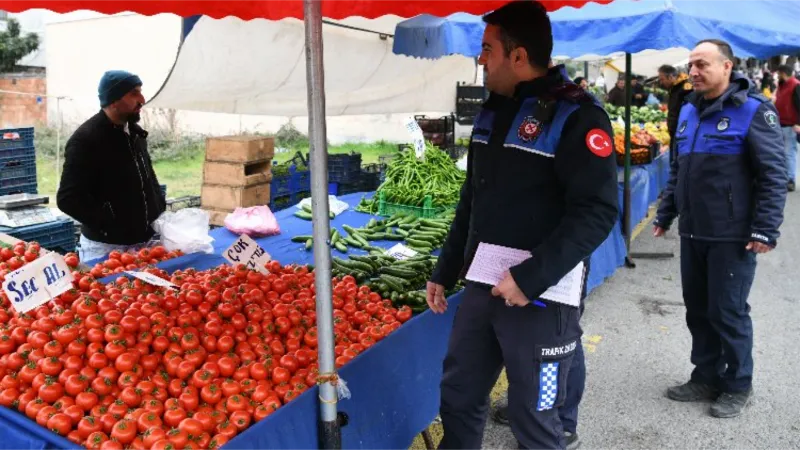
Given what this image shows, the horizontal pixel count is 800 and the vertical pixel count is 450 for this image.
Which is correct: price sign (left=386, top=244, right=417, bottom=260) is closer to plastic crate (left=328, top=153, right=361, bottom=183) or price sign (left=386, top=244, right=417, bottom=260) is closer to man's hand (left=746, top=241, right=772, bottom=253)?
man's hand (left=746, top=241, right=772, bottom=253)

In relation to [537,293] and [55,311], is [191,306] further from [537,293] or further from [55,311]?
[537,293]

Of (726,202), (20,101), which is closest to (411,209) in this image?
(726,202)

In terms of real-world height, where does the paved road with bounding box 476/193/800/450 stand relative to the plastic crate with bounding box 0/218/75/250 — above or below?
below

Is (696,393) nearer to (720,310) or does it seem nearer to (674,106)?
(720,310)

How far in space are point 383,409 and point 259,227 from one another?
8.38 ft

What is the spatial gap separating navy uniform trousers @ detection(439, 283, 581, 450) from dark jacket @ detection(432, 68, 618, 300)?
0.22 metres

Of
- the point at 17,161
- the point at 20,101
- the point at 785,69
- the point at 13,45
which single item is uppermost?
the point at 13,45

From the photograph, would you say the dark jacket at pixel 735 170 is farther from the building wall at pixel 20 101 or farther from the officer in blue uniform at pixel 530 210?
the building wall at pixel 20 101

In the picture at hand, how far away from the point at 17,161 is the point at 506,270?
5.83 metres

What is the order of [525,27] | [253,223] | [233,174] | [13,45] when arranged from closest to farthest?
1. [525,27]
2. [253,223]
3. [233,174]
4. [13,45]

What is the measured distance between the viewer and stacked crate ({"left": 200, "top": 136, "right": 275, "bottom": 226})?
25.5 feet

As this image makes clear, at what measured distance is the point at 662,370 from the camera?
4.75 meters

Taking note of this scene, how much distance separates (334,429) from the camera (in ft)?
7.88

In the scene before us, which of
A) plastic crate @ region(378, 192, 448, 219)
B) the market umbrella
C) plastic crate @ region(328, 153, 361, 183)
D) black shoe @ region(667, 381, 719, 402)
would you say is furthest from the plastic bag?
plastic crate @ region(328, 153, 361, 183)
